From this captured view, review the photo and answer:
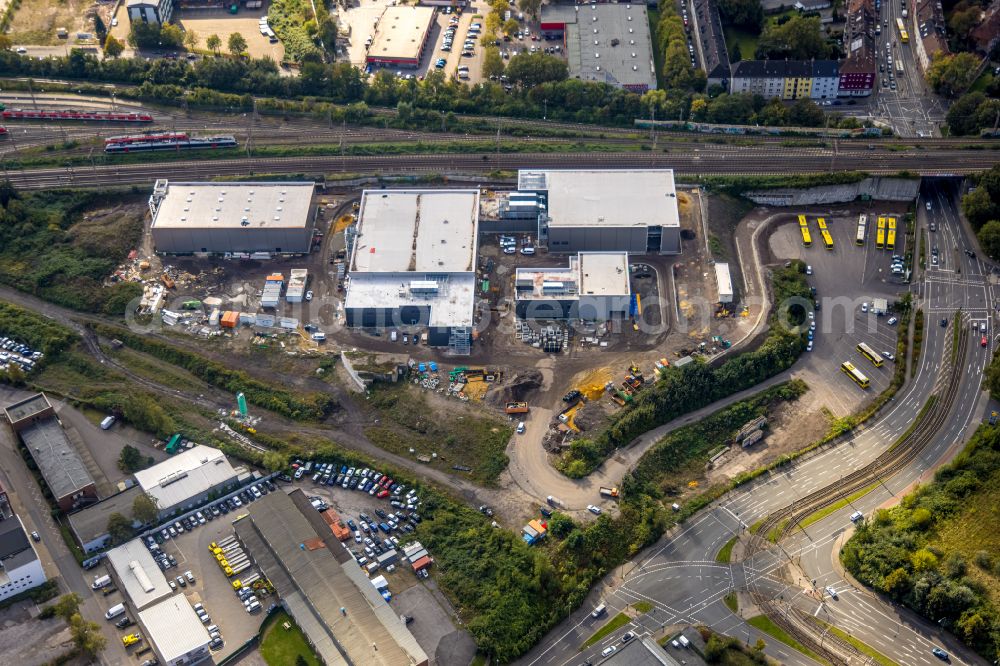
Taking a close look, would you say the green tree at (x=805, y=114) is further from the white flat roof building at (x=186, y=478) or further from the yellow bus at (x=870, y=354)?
the white flat roof building at (x=186, y=478)

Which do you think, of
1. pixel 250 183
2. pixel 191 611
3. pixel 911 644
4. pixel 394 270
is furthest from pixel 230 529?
pixel 911 644

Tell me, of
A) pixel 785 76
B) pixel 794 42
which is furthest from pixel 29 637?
pixel 794 42

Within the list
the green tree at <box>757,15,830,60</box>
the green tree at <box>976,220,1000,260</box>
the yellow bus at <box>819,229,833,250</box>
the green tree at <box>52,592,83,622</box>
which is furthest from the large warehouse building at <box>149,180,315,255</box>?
the green tree at <box>976,220,1000,260</box>

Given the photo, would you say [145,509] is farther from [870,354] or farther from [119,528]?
[870,354]

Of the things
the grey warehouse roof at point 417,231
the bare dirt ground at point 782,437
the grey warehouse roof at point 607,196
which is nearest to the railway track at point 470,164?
the grey warehouse roof at point 607,196

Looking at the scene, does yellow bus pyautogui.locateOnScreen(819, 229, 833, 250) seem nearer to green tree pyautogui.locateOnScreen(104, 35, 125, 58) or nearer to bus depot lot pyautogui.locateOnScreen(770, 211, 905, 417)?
bus depot lot pyautogui.locateOnScreen(770, 211, 905, 417)

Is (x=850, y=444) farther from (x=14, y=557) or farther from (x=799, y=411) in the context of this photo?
(x=14, y=557)
